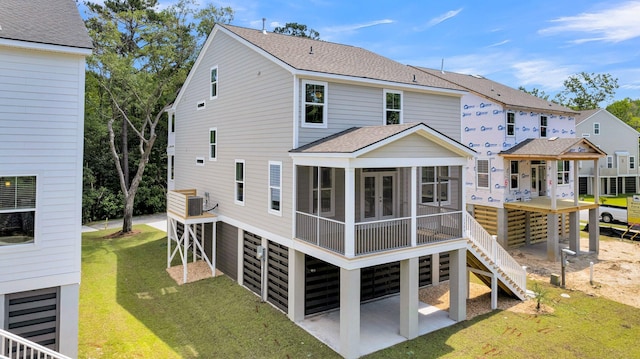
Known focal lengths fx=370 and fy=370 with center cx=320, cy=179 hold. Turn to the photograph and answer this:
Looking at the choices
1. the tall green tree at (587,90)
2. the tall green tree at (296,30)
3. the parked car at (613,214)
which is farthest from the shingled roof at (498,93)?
the tall green tree at (587,90)

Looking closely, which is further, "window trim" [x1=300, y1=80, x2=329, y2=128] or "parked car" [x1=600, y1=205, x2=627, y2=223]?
"parked car" [x1=600, y1=205, x2=627, y2=223]

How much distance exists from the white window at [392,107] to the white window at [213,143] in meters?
7.29

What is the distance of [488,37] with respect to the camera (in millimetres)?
30312

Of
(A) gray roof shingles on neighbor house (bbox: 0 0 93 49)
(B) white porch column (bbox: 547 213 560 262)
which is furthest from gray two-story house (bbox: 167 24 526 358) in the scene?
(B) white porch column (bbox: 547 213 560 262)

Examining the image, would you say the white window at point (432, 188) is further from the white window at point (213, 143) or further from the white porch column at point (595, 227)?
the white porch column at point (595, 227)

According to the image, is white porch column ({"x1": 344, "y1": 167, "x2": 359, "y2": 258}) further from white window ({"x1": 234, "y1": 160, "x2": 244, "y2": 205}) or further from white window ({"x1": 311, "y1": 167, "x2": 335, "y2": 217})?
white window ({"x1": 234, "y1": 160, "x2": 244, "y2": 205})

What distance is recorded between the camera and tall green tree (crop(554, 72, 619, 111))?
5300cm

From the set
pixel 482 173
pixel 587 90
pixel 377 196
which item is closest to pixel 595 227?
pixel 482 173

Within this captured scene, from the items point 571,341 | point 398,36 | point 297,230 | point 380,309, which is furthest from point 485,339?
point 398,36

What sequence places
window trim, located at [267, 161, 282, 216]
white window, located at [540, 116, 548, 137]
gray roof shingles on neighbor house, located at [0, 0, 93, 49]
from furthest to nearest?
white window, located at [540, 116, 548, 137], window trim, located at [267, 161, 282, 216], gray roof shingles on neighbor house, located at [0, 0, 93, 49]

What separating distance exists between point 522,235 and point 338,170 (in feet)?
45.7

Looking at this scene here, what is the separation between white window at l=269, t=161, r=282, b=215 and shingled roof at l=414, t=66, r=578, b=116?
13.0 m

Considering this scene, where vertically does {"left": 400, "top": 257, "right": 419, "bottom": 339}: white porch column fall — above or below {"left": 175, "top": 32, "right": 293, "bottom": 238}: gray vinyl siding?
below

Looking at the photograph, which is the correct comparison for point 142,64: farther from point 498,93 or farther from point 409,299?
point 409,299
